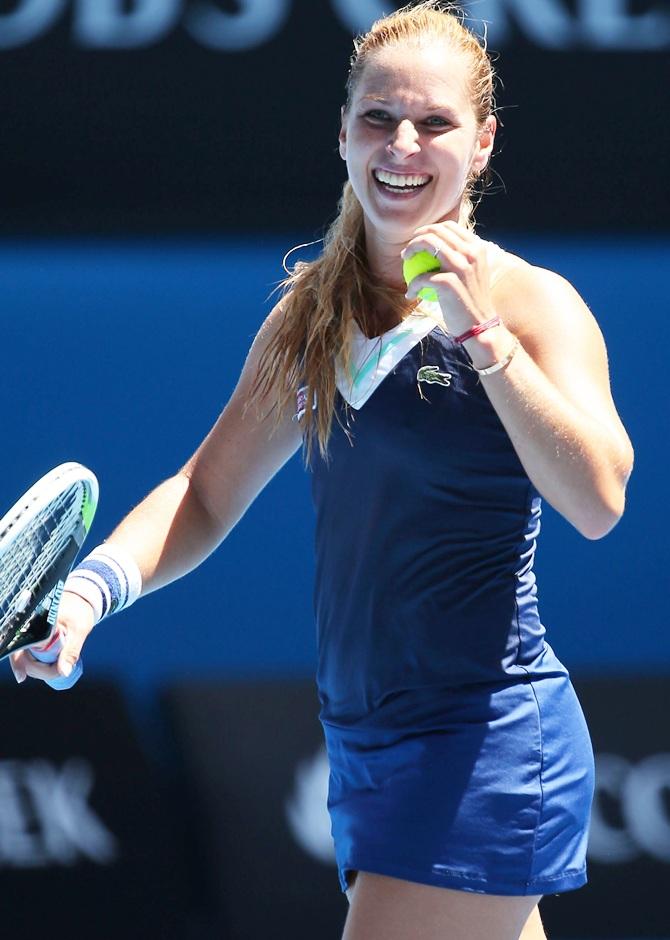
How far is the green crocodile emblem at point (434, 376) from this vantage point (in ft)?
7.43

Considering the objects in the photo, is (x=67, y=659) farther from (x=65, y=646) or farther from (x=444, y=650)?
(x=444, y=650)

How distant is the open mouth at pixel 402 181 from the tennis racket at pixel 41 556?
0.58 meters

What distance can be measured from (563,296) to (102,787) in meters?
2.44

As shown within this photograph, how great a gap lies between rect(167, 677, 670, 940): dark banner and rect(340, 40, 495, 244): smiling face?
2123 millimetres

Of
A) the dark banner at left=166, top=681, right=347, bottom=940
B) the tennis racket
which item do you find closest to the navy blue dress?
the tennis racket

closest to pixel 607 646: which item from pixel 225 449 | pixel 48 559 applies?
pixel 225 449

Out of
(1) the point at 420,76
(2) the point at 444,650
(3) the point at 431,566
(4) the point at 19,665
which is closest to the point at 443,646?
(2) the point at 444,650

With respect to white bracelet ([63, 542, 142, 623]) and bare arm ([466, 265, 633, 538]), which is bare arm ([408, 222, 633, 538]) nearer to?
bare arm ([466, 265, 633, 538])

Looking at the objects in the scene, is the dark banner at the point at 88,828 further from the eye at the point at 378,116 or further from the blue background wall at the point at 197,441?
the eye at the point at 378,116

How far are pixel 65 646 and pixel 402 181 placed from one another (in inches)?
30.8

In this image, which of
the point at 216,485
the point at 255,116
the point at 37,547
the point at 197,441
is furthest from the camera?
the point at 197,441

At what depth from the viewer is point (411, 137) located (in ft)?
7.63

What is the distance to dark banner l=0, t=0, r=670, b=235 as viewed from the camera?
416 cm

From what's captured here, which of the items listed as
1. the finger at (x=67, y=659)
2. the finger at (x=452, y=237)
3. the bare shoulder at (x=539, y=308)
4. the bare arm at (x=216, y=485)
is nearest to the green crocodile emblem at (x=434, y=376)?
the bare shoulder at (x=539, y=308)
